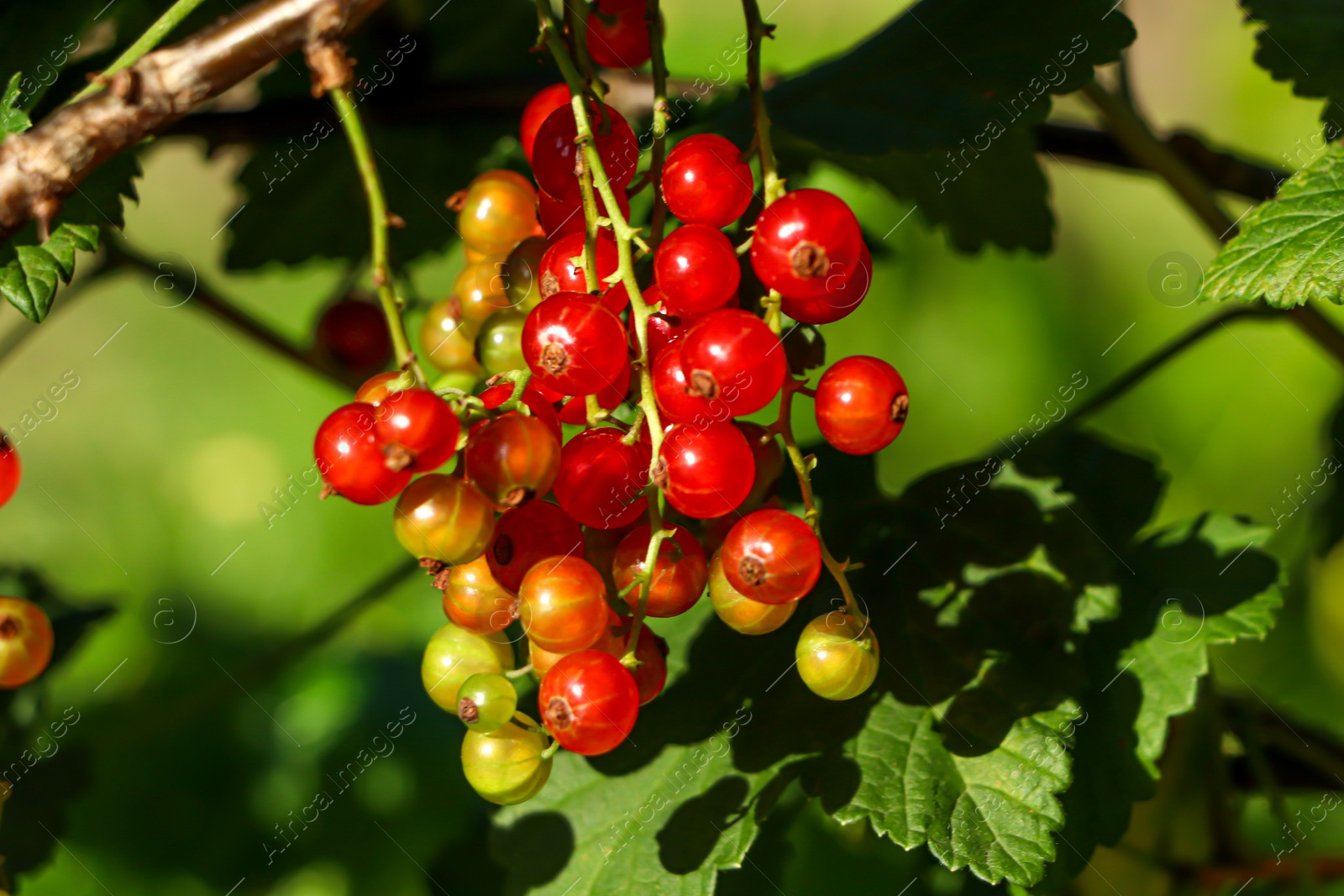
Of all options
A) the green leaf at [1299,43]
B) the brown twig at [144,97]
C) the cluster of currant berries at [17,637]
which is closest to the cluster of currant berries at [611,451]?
the brown twig at [144,97]

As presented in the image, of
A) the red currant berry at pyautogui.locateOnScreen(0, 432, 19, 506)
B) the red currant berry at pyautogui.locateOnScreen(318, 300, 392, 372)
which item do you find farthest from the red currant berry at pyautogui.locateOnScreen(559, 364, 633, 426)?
the red currant berry at pyautogui.locateOnScreen(318, 300, 392, 372)

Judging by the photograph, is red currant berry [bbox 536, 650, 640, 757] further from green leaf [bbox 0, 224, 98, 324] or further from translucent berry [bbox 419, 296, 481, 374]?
green leaf [bbox 0, 224, 98, 324]

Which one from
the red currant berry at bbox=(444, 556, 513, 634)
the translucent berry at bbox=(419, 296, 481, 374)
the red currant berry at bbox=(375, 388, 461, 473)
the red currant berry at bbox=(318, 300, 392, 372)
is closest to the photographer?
the red currant berry at bbox=(375, 388, 461, 473)

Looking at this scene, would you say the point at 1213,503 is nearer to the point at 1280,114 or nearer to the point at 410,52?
the point at 1280,114

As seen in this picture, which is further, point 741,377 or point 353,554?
point 353,554

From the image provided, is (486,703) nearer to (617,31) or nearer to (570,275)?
(570,275)

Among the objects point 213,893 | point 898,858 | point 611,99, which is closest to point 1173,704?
point 898,858

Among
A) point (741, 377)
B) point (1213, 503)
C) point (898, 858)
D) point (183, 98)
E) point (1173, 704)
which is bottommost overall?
point (1213, 503)
